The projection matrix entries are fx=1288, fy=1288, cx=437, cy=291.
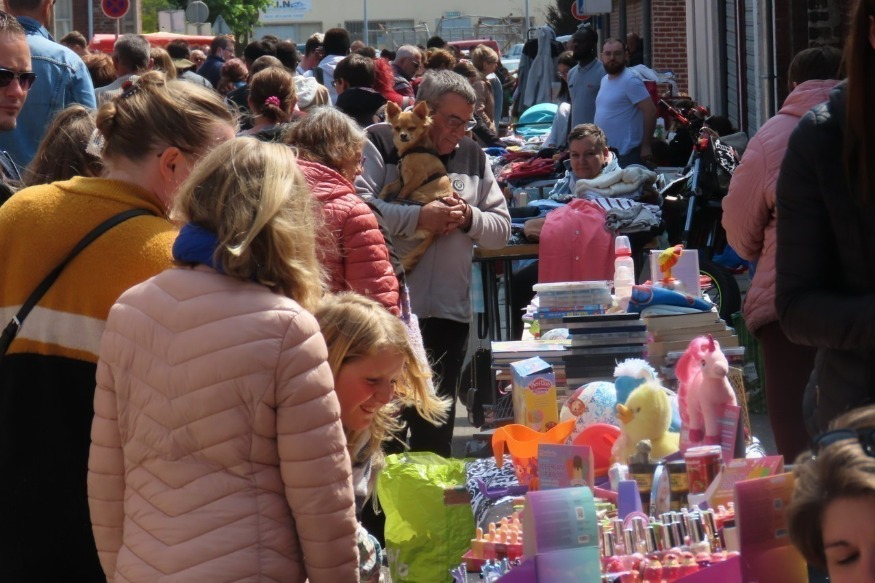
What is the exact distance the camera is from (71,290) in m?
2.73

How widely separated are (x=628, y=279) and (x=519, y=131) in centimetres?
1101

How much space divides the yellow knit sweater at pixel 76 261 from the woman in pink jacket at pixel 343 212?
1.59 m

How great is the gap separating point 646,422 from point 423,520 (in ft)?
3.36

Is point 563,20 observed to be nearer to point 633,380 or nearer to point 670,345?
point 670,345

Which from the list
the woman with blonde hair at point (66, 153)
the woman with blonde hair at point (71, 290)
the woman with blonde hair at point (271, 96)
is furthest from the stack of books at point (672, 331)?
the woman with blonde hair at point (271, 96)

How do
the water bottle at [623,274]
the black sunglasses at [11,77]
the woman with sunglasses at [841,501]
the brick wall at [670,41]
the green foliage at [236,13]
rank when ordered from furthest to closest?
1. the green foliage at [236,13]
2. the brick wall at [670,41]
3. the water bottle at [623,274]
4. the black sunglasses at [11,77]
5. the woman with sunglasses at [841,501]

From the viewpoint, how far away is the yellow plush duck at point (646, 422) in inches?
131

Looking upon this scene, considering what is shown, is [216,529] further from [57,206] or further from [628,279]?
[628,279]

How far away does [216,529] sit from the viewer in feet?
7.93

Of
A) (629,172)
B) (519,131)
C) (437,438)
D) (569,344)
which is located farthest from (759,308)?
(519,131)

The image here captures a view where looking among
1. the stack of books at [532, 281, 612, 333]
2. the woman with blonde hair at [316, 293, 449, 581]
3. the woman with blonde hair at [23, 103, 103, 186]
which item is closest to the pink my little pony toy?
the woman with blonde hair at [316, 293, 449, 581]

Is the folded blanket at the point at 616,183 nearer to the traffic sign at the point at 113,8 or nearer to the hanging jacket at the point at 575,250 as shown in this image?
the hanging jacket at the point at 575,250

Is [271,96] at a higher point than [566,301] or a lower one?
higher

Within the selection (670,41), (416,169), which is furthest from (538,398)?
(670,41)
